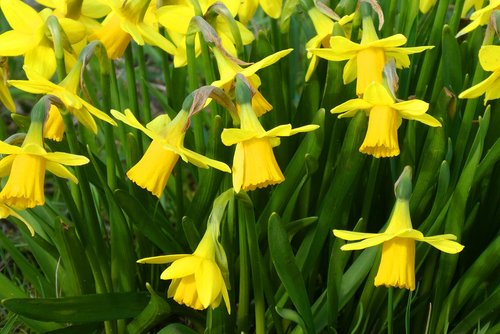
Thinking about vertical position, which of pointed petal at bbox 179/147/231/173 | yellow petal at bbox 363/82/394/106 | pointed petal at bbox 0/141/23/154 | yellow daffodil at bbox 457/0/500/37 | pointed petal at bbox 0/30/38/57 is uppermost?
yellow daffodil at bbox 457/0/500/37

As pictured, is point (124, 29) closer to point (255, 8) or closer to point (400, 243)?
point (255, 8)

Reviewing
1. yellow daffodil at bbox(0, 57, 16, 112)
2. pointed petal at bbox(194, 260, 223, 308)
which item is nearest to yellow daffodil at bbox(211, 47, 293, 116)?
pointed petal at bbox(194, 260, 223, 308)

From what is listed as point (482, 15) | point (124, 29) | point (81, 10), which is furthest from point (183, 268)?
point (482, 15)

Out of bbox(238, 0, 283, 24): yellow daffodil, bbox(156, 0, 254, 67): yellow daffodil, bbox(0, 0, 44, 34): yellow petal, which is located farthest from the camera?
bbox(238, 0, 283, 24): yellow daffodil

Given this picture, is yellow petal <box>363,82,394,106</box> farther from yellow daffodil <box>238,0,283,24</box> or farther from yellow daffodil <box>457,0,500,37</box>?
yellow daffodil <box>238,0,283,24</box>

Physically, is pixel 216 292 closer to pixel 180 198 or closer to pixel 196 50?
pixel 180 198

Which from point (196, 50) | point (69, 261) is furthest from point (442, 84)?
point (69, 261)
